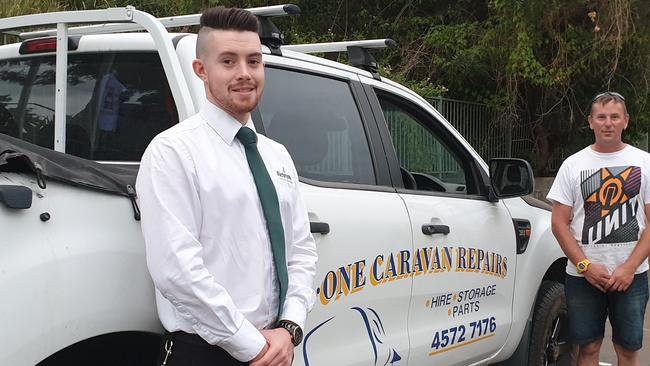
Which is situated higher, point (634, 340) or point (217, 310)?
point (217, 310)

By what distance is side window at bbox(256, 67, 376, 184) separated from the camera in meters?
3.10

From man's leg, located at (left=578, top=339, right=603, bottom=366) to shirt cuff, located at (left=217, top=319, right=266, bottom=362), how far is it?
2.85m

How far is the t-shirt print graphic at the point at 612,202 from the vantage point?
414cm

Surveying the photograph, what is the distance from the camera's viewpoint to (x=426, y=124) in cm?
410

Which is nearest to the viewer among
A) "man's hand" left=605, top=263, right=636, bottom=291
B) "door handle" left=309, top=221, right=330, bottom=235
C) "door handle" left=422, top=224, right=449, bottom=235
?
"door handle" left=309, top=221, right=330, bottom=235

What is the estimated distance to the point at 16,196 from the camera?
6.19ft

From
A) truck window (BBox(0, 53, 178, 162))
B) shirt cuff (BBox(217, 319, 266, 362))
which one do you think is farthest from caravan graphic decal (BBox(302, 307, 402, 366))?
truck window (BBox(0, 53, 178, 162))

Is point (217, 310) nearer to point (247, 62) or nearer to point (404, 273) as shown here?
point (247, 62)

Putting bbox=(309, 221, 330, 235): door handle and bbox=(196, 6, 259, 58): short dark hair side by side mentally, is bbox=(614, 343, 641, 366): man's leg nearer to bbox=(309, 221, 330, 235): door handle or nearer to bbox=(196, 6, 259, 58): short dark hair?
bbox=(309, 221, 330, 235): door handle

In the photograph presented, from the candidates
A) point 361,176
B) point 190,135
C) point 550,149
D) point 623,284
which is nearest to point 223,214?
point 190,135

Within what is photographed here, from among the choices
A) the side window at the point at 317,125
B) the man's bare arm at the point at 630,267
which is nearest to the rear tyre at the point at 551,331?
the man's bare arm at the point at 630,267

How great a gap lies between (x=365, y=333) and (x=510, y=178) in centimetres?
144

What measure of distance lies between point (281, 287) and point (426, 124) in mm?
2099

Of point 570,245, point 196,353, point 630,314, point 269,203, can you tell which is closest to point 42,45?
point 269,203
